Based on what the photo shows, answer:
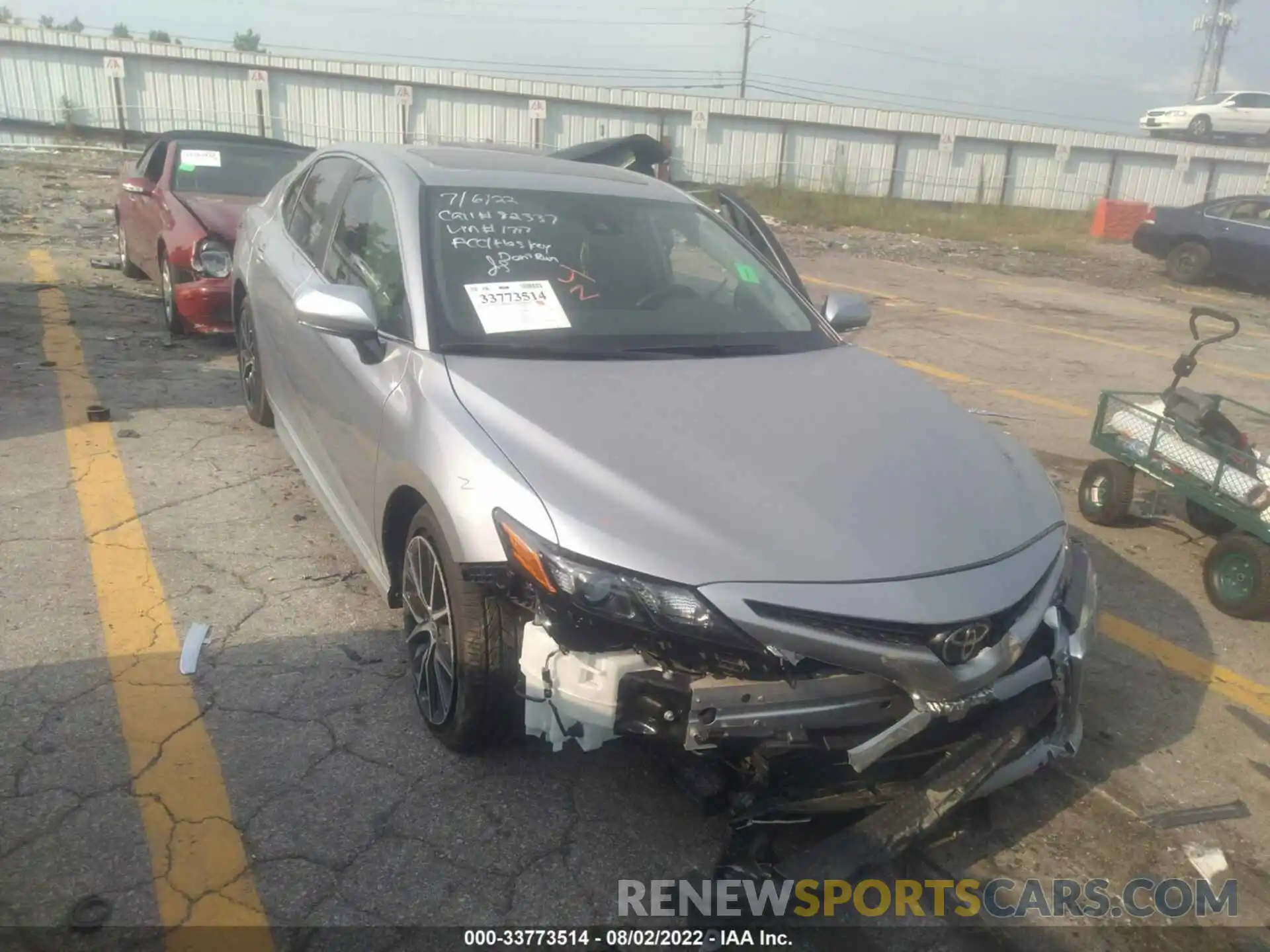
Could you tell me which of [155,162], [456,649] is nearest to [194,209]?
[155,162]

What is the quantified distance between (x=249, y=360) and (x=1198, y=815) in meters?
4.79

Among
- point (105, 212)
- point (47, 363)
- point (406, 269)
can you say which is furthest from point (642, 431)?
point (105, 212)

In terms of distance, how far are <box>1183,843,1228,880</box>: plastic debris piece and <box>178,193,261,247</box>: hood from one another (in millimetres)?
6402

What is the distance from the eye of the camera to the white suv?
30.5m

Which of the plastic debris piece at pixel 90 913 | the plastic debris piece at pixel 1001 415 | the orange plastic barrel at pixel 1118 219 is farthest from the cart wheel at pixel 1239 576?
the orange plastic barrel at pixel 1118 219

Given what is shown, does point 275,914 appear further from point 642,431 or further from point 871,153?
point 871,153

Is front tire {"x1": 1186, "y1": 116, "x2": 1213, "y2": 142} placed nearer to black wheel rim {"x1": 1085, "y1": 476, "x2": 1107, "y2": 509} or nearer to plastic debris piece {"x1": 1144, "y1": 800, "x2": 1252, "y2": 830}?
black wheel rim {"x1": 1085, "y1": 476, "x2": 1107, "y2": 509}

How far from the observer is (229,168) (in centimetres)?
802

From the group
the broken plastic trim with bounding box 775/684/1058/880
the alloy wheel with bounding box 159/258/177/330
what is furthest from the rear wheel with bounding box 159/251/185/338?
the broken plastic trim with bounding box 775/684/1058/880

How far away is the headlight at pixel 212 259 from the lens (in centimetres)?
688

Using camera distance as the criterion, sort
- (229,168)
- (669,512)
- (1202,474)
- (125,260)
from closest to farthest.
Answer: (669,512) < (1202,474) < (229,168) < (125,260)

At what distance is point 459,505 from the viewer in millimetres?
2662

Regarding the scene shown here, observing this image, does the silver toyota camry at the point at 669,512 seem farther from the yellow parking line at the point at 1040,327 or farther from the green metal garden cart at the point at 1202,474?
the yellow parking line at the point at 1040,327

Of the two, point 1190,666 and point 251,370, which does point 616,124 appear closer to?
point 251,370
